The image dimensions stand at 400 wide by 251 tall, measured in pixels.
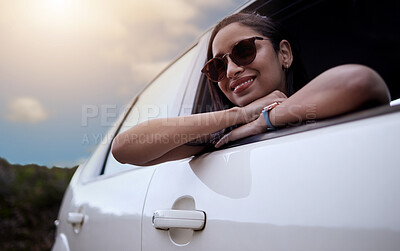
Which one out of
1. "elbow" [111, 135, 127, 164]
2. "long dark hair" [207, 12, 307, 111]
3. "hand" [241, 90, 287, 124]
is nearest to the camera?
A: "hand" [241, 90, 287, 124]

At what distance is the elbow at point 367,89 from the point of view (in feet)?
2.82

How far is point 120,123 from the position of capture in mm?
2742

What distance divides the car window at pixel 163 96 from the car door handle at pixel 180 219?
0.66 m

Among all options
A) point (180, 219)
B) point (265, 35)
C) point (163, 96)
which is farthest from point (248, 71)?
point (163, 96)

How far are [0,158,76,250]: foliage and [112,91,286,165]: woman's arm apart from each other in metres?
8.86

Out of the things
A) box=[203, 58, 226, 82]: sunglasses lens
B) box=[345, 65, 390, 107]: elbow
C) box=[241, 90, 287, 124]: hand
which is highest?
box=[203, 58, 226, 82]: sunglasses lens

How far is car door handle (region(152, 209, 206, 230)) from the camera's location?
110 centimetres

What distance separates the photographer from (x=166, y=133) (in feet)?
4.26

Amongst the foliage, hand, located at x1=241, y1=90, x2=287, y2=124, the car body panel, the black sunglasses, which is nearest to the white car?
the car body panel

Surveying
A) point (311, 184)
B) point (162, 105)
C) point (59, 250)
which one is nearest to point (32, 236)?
point (59, 250)

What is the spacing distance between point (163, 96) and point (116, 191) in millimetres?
602

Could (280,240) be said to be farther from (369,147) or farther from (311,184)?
(369,147)

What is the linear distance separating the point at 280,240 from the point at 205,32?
1.31 m

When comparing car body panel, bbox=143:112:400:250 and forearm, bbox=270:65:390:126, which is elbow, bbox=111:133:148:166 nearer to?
car body panel, bbox=143:112:400:250
